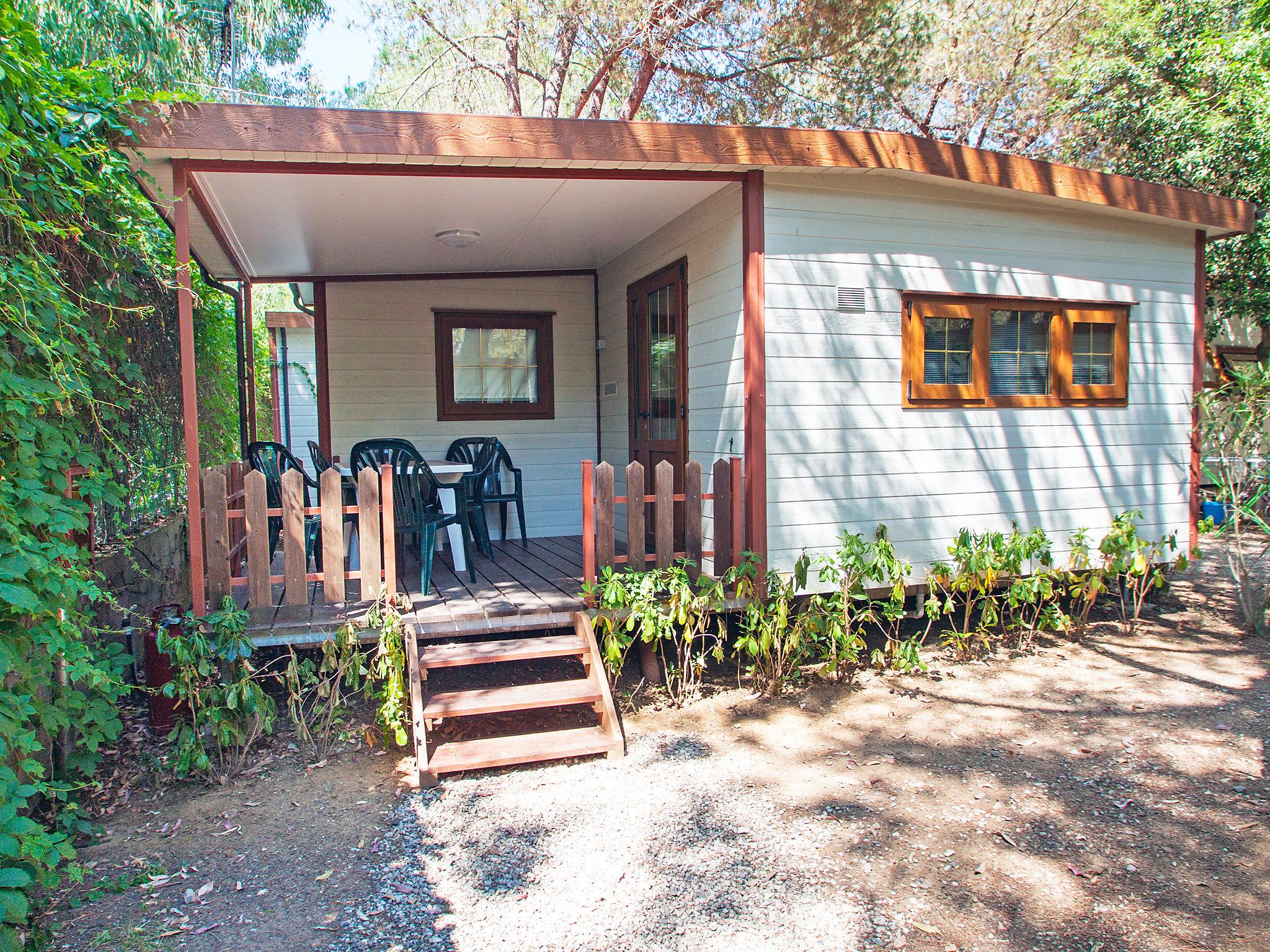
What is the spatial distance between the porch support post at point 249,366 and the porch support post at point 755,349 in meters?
4.34

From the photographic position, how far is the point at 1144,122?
886 centimetres

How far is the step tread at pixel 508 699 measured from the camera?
363cm

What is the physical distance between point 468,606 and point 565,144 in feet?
7.53

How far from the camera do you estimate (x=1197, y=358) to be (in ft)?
18.9

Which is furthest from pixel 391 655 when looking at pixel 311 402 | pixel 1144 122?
pixel 311 402

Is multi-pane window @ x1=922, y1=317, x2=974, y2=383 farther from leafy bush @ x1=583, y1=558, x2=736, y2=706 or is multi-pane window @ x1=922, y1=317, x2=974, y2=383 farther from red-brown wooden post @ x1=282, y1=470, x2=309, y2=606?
red-brown wooden post @ x1=282, y1=470, x2=309, y2=606

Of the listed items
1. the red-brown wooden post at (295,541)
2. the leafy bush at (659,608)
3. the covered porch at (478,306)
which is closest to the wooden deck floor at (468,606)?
the covered porch at (478,306)

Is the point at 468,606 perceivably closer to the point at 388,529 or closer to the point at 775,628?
the point at 388,529

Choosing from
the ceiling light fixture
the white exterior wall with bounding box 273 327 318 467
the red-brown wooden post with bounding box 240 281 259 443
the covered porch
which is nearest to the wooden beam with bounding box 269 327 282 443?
the white exterior wall with bounding box 273 327 318 467

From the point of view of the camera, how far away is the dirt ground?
253 centimetres

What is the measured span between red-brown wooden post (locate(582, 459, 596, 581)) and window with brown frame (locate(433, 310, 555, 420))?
107 inches

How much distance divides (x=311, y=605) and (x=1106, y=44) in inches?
388

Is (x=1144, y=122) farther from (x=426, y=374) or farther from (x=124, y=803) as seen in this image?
(x=124, y=803)

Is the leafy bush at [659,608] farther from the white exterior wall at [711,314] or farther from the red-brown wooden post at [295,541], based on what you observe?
the red-brown wooden post at [295,541]
